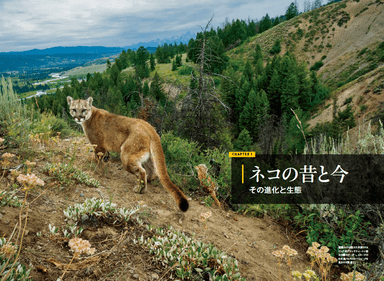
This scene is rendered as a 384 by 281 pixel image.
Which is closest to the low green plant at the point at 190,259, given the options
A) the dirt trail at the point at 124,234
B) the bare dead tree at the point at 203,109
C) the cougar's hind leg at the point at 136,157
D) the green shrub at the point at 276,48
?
the dirt trail at the point at 124,234

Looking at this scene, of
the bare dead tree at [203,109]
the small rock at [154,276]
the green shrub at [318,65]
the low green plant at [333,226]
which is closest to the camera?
the small rock at [154,276]

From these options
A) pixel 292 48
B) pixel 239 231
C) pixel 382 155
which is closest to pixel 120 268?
pixel 239 231

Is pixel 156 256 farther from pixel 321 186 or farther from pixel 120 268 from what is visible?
pixel 321 186

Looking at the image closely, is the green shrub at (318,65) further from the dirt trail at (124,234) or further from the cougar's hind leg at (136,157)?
the cougar's hind leg at (136,157)

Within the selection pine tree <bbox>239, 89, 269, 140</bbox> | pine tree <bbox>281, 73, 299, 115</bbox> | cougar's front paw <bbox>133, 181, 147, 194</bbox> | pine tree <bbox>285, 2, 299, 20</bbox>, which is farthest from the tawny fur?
pine tree <bbox>285, 2, 299, 20</bbox>

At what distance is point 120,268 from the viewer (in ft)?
8.46

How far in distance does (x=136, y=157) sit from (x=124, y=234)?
77.8 inches

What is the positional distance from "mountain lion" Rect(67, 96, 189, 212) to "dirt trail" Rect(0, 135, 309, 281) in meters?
0.49

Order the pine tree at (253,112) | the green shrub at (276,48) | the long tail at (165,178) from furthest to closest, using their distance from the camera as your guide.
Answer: the green shrub at (276,48) → the pine tree at (253,112) → the long tail at (165,178)

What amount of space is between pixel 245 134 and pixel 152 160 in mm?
38598

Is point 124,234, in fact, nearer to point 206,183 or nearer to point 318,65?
point 206,183

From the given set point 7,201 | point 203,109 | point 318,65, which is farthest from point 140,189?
point 318,65

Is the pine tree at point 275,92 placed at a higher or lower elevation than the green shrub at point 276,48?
lower

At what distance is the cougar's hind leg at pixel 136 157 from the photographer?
4.71m
